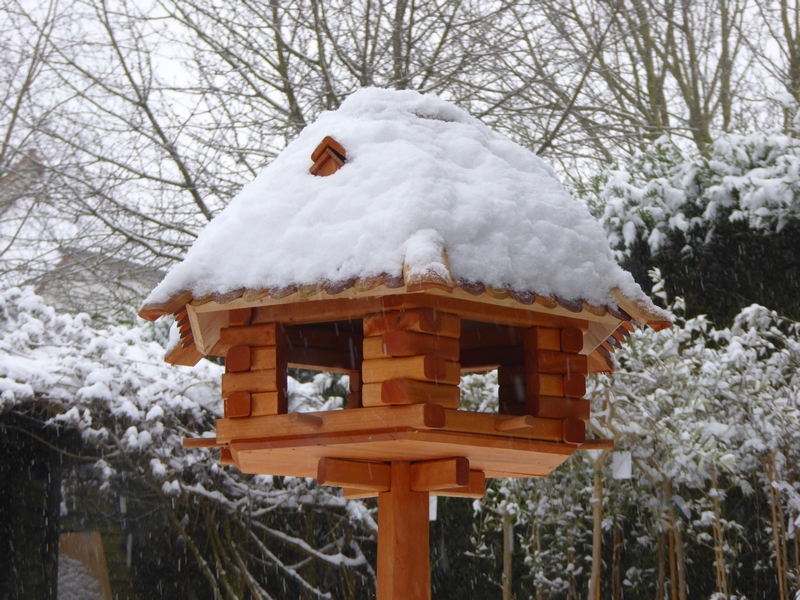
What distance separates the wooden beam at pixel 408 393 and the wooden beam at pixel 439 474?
26 centimetres

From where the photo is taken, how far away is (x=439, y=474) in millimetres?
2207

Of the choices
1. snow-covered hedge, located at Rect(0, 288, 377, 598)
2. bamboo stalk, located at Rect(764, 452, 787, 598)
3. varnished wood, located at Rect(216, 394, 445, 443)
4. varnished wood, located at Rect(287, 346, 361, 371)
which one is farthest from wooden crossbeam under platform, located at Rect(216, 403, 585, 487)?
snow-covered hedge, located at Rect(0, 288, 377, 598)

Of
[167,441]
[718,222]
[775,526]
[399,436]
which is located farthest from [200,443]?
[718,222]

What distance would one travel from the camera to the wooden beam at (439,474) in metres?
2.15

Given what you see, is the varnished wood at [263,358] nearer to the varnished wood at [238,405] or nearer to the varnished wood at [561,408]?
the varnished wood at [238,405]

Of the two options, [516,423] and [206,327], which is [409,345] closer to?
[516,423]

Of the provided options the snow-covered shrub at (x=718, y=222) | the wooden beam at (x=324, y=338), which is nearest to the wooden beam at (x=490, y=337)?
Result: the wooden beam at (x=324, y=338)

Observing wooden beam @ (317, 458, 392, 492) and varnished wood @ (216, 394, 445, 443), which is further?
wooden beam @ (317, 458, 392, 492)

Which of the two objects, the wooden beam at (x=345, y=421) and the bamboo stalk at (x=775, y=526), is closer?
the wooden beam at (x=345, y=421)

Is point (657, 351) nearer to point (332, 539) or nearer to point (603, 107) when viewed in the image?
point (332, 539)

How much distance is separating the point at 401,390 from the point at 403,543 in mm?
656

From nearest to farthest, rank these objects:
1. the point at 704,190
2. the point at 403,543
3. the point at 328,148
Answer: the point at 328,148 < the point at 403,543 < the point at 704,190

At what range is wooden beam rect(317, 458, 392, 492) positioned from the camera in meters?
2.20

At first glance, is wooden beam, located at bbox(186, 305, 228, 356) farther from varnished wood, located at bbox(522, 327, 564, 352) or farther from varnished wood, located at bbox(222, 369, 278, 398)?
varnished wood, located at bbox(522, 327, 564, 352)
